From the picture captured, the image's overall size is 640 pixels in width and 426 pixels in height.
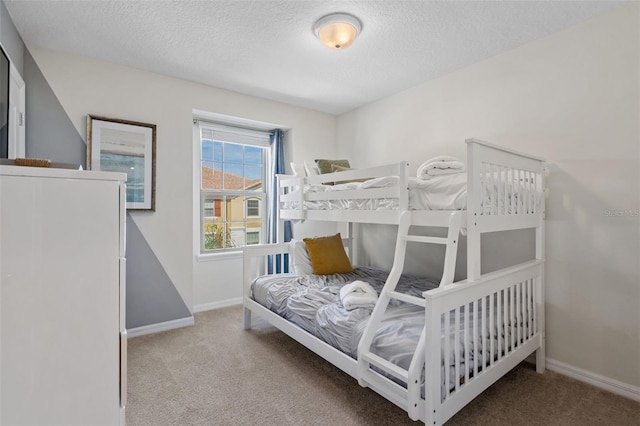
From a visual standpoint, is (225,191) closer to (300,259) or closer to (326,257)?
(300,259)

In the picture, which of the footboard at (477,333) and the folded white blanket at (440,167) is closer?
the footboard at (477,333)

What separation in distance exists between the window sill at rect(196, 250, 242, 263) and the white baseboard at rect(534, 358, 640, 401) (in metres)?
3.15

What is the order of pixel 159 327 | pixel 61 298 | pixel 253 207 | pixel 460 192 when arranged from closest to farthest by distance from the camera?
1. pixel 61 298
2. pixel 460 192
3. pixel 159 327
4. pixel 253 207

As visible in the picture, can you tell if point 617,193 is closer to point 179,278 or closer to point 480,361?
point 480,361

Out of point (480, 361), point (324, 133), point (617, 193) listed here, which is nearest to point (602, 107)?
point (617, 193)

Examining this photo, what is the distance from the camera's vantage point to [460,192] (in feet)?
5.91

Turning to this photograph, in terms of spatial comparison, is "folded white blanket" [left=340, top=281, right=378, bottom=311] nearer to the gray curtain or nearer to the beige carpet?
the beige carpet

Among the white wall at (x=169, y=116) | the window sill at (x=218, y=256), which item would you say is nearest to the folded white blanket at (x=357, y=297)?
the white wall at (x=169, y=116)

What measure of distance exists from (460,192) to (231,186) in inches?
113

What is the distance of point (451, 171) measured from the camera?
2080mm

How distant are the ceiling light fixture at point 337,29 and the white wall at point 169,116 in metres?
1.61

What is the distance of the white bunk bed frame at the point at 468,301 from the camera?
1.45 m

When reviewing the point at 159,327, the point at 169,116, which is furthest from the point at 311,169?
the point at 159,327

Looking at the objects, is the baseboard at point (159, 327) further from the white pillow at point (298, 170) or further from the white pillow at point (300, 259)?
the white pillow at point (298, 170)
